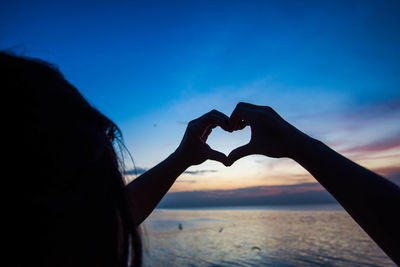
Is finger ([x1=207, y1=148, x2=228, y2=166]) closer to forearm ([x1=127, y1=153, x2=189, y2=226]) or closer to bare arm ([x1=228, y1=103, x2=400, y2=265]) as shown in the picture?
forearm ([x1=127, y1=153, x2=189, y2=226])

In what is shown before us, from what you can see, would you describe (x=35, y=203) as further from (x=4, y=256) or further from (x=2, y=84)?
(x=2, y=84)

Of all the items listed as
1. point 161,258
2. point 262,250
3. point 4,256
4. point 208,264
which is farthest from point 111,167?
point 262,250

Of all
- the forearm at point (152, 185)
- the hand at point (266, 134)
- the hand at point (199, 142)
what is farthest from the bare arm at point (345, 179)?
the forearm at point (152, 185)

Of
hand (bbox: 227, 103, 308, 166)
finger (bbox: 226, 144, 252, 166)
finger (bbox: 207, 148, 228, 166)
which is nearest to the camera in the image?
hand (bbox: 227, 103, 308, 166)

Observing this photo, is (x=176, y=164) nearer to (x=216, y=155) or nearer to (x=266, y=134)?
(x=216, y=155)

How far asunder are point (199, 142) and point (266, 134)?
0.67 m

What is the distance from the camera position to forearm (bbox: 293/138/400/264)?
2.73 ft

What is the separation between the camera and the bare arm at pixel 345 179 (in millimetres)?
837

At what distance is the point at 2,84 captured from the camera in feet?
2.17

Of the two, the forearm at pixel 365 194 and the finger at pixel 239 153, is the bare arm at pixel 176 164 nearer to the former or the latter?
the finger at pixel 239 153

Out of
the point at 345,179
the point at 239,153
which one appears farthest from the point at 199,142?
the point at 345,179

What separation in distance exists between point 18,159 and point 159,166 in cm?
123

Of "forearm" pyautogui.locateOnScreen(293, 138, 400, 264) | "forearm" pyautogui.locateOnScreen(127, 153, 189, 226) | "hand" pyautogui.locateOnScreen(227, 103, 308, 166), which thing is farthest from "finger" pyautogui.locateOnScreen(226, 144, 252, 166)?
"forearm" pyautogui.locateOnScreen(293, 138, 400, 264)

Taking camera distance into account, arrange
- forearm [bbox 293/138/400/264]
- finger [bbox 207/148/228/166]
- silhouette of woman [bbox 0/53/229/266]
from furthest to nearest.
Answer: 1. finger [bbox 207/148/228/166]
2. forearm [bbox 293/138/400/264]
3. silhouette of woman [bbox 0/53/229/266]
